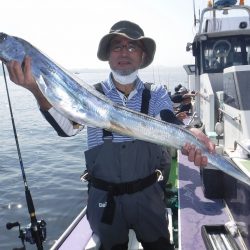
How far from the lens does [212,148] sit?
129 inches

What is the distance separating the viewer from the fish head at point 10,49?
2.51m

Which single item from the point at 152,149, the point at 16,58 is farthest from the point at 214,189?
the point at 16,58

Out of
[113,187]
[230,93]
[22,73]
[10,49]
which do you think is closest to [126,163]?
[113,187]

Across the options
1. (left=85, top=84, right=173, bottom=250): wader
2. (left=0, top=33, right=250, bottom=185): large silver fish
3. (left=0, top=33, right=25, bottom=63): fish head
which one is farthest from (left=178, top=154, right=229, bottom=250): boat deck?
(left=0, top=33, right=25, bottom=63): fish head

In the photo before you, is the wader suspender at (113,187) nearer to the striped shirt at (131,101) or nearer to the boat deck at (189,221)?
the striped shirt at (131,101)

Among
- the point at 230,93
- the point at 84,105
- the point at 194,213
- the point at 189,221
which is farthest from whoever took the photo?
the point at 230,93

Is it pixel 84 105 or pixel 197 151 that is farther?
pixel 197 151

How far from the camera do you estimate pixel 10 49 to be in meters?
2.57

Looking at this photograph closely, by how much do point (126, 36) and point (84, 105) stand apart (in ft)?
3.38

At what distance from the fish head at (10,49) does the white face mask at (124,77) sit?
1.21 metres

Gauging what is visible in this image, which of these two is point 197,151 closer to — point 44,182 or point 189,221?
point 189,221

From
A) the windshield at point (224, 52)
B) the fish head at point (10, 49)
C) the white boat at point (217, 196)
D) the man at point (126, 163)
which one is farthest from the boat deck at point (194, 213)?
the windshield at point (224, 52)

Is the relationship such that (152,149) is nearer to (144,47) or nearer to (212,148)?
(212,148)

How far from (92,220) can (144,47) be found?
6.29ft
